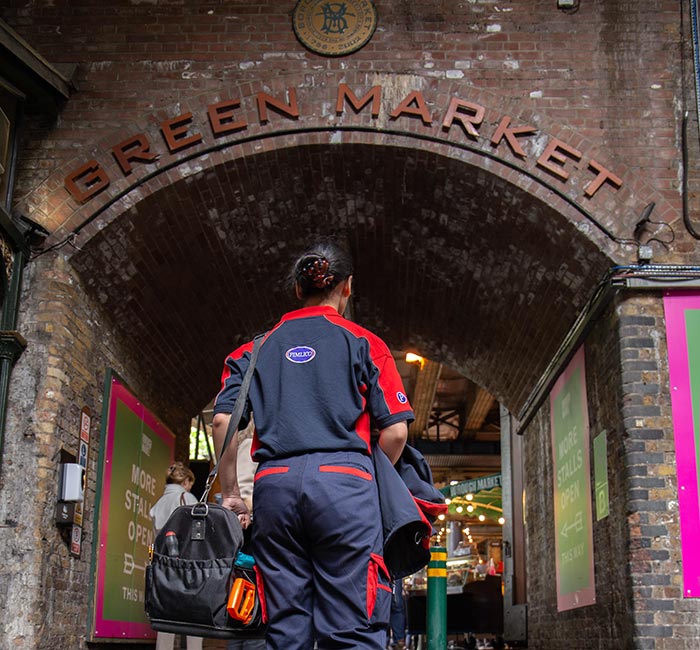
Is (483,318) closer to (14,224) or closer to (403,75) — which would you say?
(403,75)

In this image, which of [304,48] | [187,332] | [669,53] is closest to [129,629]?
[187,332]

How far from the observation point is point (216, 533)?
3.15 meters

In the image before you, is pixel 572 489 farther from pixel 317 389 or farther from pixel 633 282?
pixel 317 389

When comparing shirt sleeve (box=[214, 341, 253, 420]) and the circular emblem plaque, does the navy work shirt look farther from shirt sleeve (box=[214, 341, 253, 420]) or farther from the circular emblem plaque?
the circular emblem plaque

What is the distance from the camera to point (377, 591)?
3.06m

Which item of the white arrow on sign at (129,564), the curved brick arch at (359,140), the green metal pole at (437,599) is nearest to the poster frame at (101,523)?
the white arrow on sign at (129,564)

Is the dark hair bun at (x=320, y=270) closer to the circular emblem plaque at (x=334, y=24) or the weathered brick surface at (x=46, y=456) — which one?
the weathered brick surface at (x=46, y=456)

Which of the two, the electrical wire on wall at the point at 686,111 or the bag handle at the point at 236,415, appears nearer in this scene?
the bag handle at the point at 236,415

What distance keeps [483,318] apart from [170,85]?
404 cm

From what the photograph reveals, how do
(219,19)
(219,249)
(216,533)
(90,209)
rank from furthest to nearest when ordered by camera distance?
(219,249) → (219,19) → (90,209) → (216,533)

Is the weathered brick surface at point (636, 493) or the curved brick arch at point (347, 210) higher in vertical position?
the curved brick arch at point (347, 210)

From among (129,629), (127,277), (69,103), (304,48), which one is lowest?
(129,629)

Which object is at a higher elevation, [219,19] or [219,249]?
[219,19]

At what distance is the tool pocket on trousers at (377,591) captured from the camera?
119 inches
